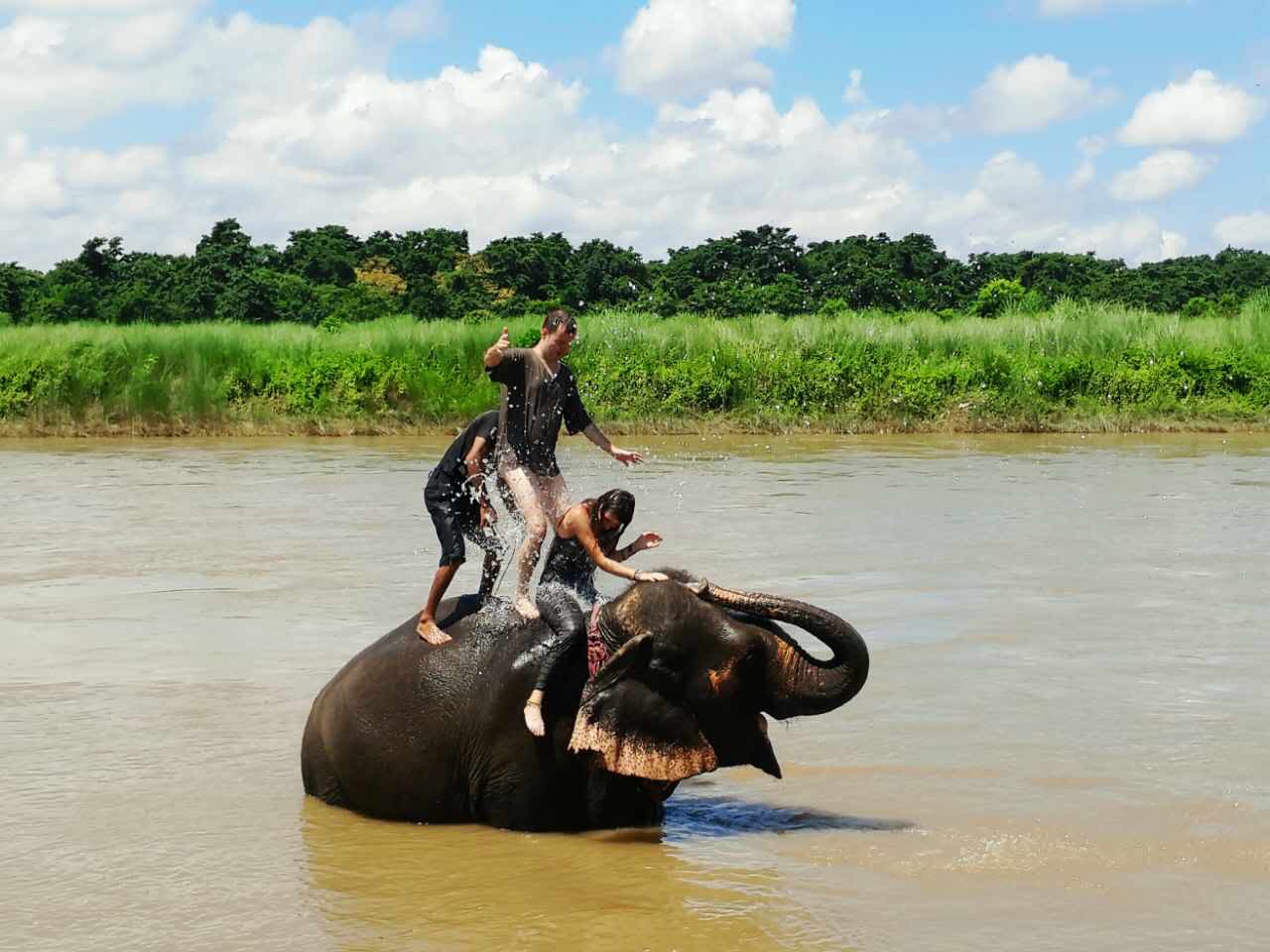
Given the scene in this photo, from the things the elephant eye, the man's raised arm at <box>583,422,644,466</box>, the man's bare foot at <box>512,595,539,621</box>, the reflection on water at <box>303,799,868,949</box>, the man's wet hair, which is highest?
the man's wet hair

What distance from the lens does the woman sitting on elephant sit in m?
6.03

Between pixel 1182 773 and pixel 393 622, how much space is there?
16.8ft

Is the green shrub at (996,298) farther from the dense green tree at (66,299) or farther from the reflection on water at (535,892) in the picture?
the reflection on water at (535,892)

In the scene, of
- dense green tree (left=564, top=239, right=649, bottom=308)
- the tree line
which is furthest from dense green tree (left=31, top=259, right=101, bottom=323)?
dense green tree (left=564, top=239, right=649, bottom=308)

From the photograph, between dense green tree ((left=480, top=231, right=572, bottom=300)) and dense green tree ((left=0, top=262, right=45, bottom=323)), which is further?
dense green tree ((left=480, top=231, right=572, bottom=300))

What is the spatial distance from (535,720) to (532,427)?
4.65ft

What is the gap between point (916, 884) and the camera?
566 cm

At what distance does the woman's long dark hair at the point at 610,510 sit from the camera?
625 cm

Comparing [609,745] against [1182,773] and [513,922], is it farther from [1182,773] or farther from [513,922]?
[1182,773]

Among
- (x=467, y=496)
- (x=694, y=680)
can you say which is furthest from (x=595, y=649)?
(x=467, y=496)

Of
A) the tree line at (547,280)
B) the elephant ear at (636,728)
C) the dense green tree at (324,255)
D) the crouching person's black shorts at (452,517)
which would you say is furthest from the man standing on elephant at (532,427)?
the dense green tree at (324,255)

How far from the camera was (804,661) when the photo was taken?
5934mm

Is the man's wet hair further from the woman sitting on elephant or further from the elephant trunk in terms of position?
the elephant trunk

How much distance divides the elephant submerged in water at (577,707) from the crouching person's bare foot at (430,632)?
29 mm
